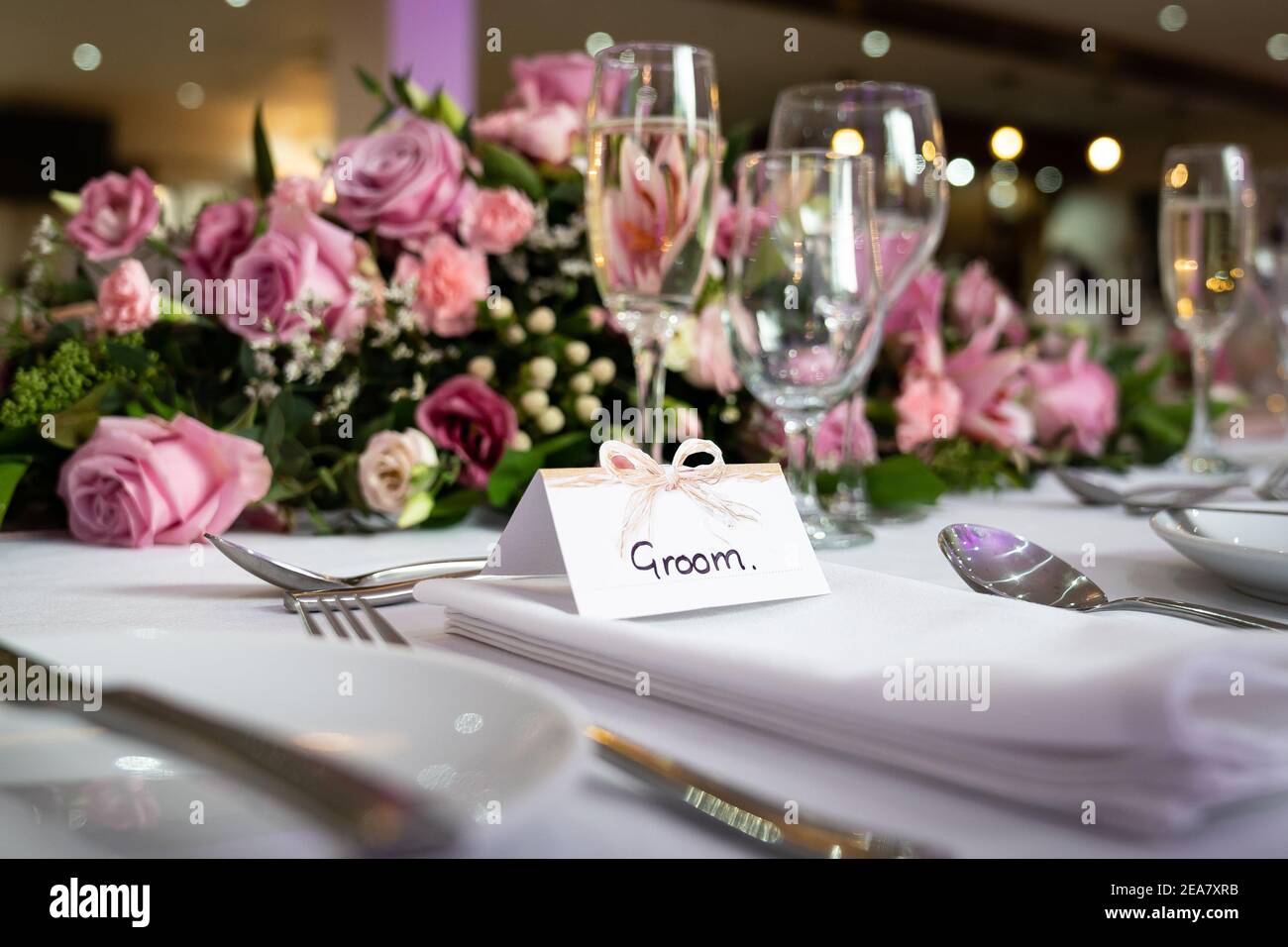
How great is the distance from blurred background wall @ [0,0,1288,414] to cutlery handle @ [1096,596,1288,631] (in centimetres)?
412

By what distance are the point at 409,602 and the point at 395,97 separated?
2.63ft

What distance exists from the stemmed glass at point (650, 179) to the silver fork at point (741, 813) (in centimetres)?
47

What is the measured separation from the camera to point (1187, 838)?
0.40m

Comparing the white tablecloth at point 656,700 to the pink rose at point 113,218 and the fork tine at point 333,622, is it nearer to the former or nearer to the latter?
the fork tine at point 333,622

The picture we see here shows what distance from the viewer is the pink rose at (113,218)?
1136 mm

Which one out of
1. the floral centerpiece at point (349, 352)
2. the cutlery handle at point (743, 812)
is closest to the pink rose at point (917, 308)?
the floral centerpiece at point (349, 352)

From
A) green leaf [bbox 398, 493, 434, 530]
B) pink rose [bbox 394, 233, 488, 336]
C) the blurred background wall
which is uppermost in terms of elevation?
the blurred background wall

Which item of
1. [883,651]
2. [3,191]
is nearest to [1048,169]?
[3,191]

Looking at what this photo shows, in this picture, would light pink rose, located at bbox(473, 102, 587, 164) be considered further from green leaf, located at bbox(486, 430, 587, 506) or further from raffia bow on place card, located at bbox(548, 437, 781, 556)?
raffia bow on place card, located at bbox(548, 437, 781, 556)

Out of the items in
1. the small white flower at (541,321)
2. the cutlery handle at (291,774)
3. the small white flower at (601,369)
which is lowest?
the cutlery handle at (291,774)

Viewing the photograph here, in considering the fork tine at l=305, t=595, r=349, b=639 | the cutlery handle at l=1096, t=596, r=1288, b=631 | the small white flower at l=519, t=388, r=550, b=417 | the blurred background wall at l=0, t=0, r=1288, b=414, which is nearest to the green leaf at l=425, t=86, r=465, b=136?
the small white flower at l=519, t=388, r=550, b=417

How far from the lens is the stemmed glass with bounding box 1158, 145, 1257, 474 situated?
1.59 metres

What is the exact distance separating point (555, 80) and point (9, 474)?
0.74 meters
